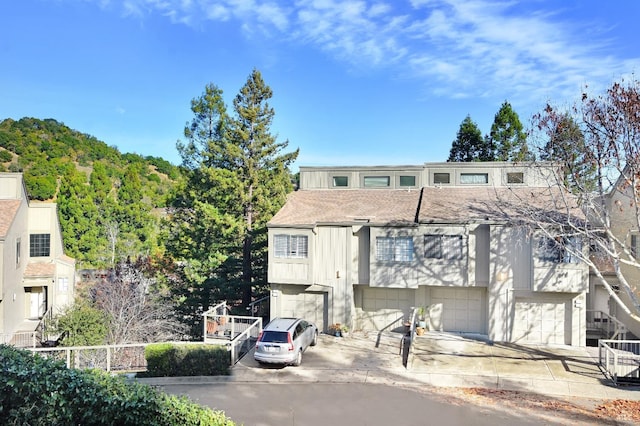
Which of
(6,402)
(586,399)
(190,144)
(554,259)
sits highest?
(190,144)

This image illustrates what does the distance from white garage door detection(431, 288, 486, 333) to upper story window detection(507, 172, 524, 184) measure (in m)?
6.96

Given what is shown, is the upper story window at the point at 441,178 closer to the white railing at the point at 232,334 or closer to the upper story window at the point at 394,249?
the upper story window at the point at 394,249

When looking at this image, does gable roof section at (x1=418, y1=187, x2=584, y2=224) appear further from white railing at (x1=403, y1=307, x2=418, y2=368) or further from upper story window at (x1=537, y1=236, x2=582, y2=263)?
white railing at (x1=403, y1=307, x2=418, y2=368)

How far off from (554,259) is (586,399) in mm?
6776

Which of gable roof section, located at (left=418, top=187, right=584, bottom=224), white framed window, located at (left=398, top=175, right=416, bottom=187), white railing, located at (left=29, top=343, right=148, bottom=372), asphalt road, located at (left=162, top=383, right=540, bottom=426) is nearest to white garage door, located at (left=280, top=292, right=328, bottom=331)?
A: gable roof section, located at (left=418, top=187, right=584, bottom=224)

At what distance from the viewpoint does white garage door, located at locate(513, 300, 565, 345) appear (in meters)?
19.8

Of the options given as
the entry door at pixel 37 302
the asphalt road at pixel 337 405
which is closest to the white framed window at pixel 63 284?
the entry door at pixel 37 302

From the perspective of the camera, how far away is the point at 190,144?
3222 centimetres

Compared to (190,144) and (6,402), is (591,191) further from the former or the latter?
(190,144)

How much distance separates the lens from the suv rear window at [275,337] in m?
16.4

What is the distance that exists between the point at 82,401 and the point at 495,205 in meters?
18.7

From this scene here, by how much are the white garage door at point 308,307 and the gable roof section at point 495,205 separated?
624 cm

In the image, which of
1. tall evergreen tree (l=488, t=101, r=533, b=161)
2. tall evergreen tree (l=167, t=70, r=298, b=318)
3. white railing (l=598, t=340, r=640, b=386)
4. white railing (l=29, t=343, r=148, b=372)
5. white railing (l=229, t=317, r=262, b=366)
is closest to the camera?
white railing (l=598, t=340, r=640, b=386)

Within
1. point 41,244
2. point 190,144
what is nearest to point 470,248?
point 190,144
